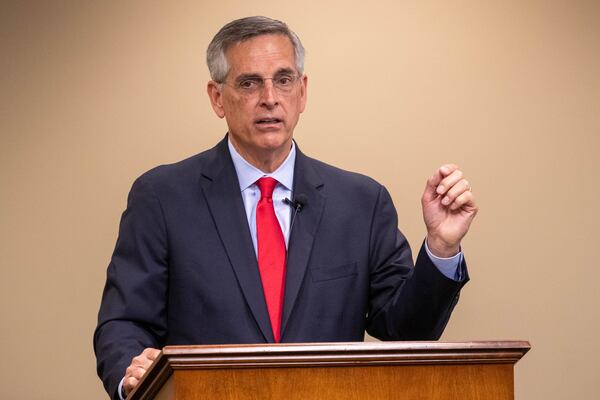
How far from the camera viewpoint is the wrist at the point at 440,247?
→ 2643 millimetres

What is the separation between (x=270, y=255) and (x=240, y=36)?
A: 59 centimetres

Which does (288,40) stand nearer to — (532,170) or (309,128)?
(309,128)

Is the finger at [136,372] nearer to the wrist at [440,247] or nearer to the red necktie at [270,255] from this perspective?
the red necktie at [270,255]

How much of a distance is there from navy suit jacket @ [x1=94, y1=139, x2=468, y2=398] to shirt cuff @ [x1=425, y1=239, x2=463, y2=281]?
0.06m

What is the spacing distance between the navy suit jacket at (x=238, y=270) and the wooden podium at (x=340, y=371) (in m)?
0.75

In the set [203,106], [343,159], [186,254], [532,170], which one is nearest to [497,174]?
[532,170]

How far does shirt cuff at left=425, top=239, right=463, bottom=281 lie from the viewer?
266 centimetres

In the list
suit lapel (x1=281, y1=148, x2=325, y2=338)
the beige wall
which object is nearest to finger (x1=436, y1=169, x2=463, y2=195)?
suit lapel (x1=281, y1=148, x2=325, y2=338)

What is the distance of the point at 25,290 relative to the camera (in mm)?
3891

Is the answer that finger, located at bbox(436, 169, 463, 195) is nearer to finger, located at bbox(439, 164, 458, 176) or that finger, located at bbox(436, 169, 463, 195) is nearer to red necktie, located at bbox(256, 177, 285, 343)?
finger, located at bbox(439, 164, 458, 176)

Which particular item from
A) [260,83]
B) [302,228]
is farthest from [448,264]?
[260,83]

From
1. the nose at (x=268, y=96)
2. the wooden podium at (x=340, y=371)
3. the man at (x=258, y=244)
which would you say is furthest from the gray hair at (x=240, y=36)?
the wooden podium at (x=340, y=371)

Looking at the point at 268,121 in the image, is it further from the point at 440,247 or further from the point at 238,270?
the point at 440,247

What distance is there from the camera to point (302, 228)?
299cm
